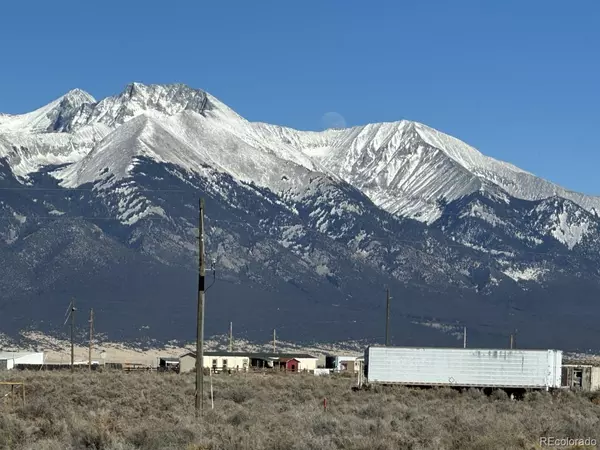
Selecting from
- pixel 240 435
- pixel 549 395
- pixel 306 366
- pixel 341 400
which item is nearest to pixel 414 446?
pixel 240 435

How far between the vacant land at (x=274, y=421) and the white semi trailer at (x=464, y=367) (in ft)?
23.7

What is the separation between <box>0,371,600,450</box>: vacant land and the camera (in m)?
30.5

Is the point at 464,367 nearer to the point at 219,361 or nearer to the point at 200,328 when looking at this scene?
the point at 200,328

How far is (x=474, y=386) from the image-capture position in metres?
61.6

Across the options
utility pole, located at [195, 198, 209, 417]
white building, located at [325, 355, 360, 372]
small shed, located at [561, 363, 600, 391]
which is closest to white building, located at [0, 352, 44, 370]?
white building, located at [325, 355, 360, 372]

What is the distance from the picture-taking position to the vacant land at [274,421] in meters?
30.5

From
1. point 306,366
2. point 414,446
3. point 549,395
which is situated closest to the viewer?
point 414,446

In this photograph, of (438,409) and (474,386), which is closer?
(438,409)

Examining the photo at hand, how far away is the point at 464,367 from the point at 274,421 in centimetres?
2798

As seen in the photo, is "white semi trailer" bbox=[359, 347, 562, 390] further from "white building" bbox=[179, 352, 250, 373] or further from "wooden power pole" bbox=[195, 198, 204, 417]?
"white building" bbox=[179, 352, 250, 373]

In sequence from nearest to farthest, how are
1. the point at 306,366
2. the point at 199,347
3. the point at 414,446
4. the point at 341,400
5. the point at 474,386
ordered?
the point at 414,446 → the point at 199,347 → the point at 341,400 → the point at 474,386 → the point at 306,366

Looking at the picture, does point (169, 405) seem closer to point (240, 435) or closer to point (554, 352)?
point (240, 435)

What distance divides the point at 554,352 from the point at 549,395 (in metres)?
6.80

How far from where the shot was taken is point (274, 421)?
1400 inches
